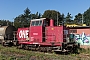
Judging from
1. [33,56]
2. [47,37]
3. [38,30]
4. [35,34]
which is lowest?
[33,56]

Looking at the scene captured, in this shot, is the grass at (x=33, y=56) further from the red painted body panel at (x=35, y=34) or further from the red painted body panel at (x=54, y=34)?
the red painted body panel at (x=35, y=34)

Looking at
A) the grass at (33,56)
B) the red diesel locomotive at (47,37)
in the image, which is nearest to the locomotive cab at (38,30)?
the red diesel locomotive at (47,37)

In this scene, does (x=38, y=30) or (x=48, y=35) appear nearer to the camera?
(x=48, y=35)

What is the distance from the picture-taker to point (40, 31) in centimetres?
2117

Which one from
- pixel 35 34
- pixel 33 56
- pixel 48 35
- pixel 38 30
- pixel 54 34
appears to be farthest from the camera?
pixel 35 34

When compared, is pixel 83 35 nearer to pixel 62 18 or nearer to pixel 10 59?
pixel 10 59

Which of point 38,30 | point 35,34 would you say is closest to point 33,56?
point 38,30

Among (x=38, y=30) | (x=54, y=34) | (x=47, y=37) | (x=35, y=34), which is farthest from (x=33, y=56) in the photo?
(x=35, y=34)

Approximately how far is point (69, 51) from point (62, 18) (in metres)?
84.1

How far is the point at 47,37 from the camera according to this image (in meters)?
21.0

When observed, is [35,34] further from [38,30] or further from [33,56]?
[33,56]

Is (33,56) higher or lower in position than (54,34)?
lower

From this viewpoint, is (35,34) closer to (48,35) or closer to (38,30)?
(38,30)

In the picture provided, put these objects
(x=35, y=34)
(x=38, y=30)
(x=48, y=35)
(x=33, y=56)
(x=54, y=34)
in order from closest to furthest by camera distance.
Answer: (x=33, y=56) → (x=54, y=34) → (x=48, y=35) → (x=38, y=30) → (x=35, y=34)
